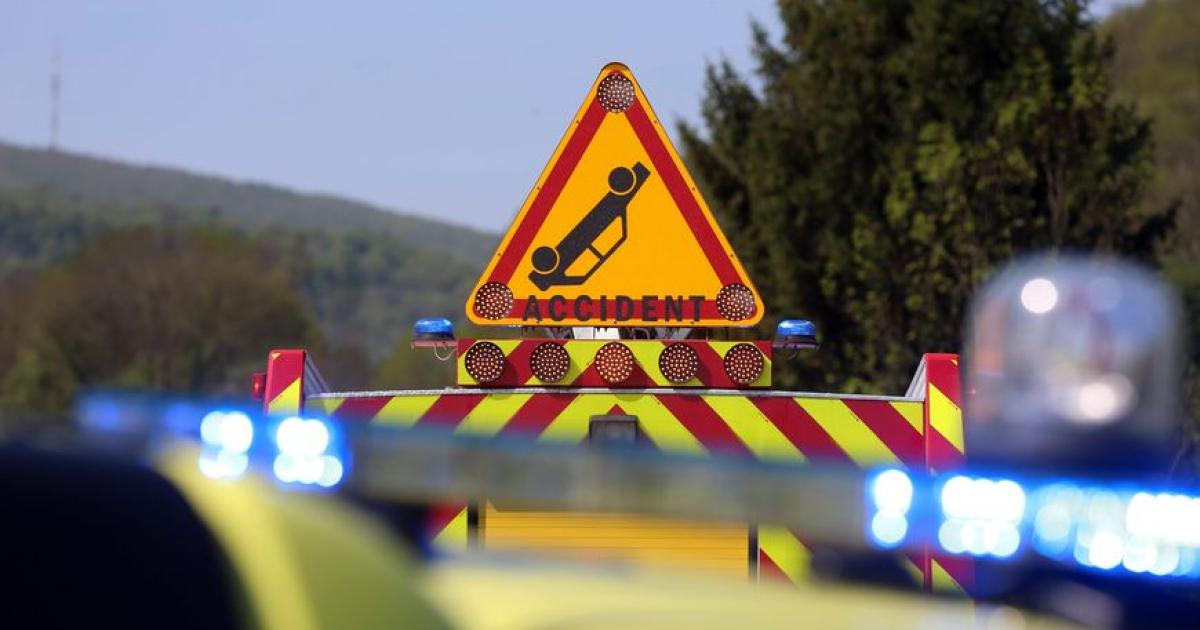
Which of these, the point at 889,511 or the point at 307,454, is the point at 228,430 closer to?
the point at 307,454

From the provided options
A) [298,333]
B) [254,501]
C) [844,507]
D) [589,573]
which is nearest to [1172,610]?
[844,507]

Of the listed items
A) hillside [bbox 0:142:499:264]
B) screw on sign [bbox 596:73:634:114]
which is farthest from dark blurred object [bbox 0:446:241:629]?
hillside [bbox 0:142:499:264]

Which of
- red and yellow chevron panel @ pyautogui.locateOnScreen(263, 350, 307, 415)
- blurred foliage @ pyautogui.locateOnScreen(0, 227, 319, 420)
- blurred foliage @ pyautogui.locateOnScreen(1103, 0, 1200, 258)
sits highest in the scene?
blurred foliage @ pyautogui.locateOnScreen(1103, 0, 1200, 258)

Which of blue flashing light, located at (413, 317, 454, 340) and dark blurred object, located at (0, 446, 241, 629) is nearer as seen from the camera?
dark blurred object, located at (0, 446, 241, 629)

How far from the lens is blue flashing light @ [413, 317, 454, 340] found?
24.5 feet

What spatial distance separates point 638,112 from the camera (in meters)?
7.78

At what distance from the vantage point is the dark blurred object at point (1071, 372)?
14.8 ft

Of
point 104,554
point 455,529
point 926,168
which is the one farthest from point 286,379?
point 926,168

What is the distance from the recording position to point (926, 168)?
2416cm

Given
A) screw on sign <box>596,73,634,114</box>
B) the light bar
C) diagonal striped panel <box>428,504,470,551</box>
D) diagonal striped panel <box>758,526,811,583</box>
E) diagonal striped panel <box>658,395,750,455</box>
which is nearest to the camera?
the light bar

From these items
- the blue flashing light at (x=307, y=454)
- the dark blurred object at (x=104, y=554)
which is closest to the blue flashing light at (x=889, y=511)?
the blue flashing light at (x=307, y=454)

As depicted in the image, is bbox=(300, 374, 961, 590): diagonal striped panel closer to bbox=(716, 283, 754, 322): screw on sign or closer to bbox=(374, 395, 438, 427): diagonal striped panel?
bbox=(374, 395, 438, 427): diagonal striped panel

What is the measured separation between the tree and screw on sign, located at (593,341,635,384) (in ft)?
57.4

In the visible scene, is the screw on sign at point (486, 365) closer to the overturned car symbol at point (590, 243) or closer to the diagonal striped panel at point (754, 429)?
the diagonal striped panel at point (754, 429)
